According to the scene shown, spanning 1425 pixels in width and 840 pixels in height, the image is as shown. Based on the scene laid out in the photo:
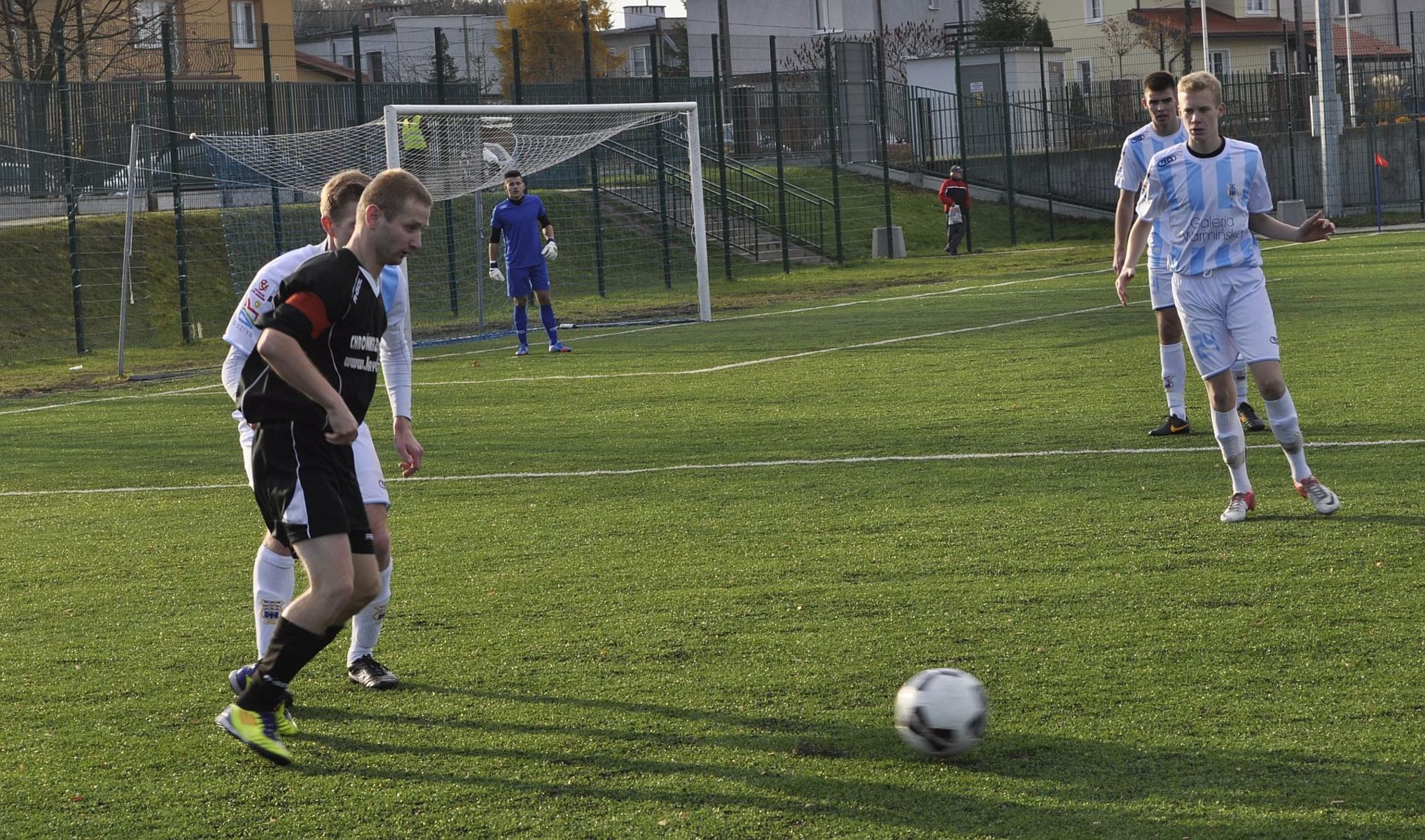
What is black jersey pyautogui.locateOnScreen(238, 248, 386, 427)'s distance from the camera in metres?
4.02

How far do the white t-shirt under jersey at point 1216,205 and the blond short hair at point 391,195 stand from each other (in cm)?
386

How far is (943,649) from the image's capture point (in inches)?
193

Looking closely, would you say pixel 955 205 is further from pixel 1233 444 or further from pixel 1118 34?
pixel 1118 34

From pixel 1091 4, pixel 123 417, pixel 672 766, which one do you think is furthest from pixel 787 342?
pixel 1091 4

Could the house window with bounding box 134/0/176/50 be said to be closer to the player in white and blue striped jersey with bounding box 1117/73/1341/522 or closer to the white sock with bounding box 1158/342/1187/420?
the white sock with bounding box 1158/342/1187/420

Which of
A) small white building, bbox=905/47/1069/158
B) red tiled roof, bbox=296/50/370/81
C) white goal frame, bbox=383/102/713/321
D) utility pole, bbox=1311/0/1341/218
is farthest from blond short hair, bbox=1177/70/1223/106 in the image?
red tiled roof, bbox=296/50/370/81

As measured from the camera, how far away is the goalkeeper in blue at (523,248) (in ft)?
52.1

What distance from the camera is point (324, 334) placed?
4148 mm

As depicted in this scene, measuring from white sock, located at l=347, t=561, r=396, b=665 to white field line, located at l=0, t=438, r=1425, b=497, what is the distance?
364 cm

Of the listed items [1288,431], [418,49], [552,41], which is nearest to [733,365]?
[1288,431]

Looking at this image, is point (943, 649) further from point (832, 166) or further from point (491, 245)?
point (832, 166)

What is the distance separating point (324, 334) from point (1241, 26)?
55537 mm

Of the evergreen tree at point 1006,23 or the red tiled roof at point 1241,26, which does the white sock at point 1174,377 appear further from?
the evergreen tree at point 1006,23

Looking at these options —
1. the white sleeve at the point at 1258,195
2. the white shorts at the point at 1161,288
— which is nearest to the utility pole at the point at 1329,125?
the white shorts at the point at 1161,288
